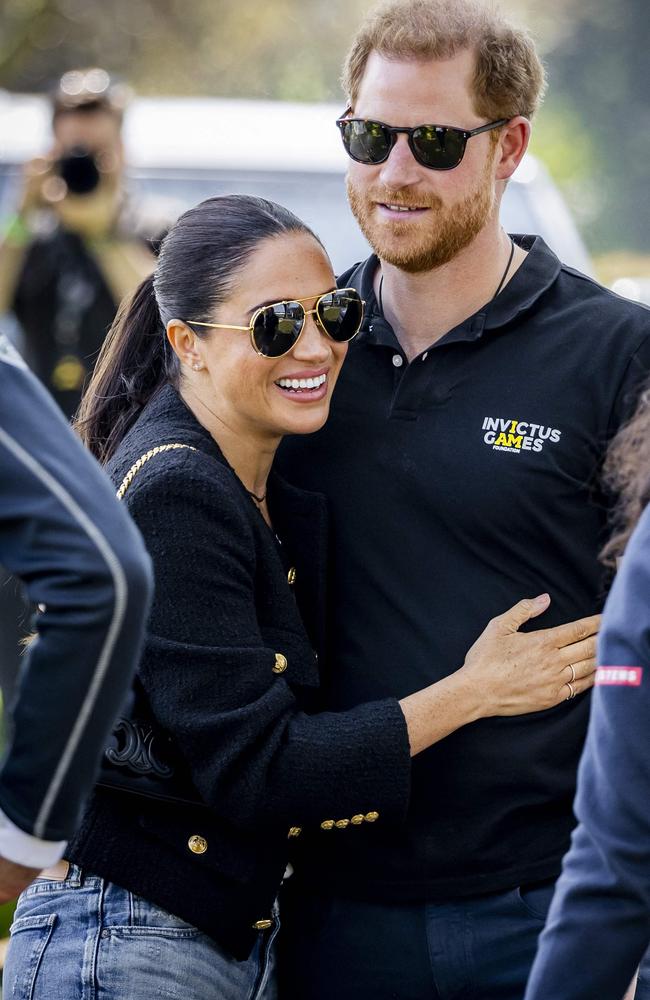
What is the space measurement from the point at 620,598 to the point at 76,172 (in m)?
3.86

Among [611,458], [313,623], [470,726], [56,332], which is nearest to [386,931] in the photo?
[470,726]

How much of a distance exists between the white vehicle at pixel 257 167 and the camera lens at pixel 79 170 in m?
0.76

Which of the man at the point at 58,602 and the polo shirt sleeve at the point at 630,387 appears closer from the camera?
the man at the point at 58,602

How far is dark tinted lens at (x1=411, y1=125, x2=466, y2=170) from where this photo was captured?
2.55m

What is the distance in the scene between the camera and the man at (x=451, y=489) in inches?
A: 93.7

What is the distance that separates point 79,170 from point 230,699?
335cm

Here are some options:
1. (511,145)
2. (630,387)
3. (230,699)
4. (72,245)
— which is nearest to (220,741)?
(230,699)

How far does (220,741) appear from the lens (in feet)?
7.01

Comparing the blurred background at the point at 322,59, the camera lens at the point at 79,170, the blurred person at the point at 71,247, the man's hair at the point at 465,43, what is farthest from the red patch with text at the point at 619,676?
the blurred background at the point at 322,59

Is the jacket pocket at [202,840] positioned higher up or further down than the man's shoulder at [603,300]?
further down

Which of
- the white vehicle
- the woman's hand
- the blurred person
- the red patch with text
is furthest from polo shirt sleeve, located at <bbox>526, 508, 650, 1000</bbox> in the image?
the white vehicle

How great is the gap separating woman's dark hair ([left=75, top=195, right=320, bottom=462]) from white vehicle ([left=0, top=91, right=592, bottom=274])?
3.39 meters

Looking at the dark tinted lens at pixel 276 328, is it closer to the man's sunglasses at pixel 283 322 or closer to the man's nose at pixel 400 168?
the man's sunglasses at pixel 283 322

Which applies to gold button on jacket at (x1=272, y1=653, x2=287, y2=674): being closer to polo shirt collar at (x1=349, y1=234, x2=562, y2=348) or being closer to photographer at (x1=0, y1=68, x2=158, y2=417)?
polo shirt collar at (x1=349, y1=234, x2=562, y2=348)
